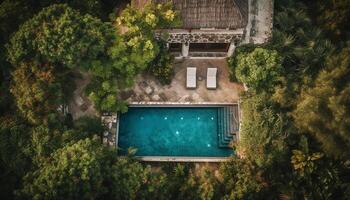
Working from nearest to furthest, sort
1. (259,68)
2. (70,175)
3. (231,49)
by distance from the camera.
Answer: (70,175) → (259,68) → (231,49)

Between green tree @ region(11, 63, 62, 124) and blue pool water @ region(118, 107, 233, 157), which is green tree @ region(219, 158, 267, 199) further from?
green tree @ region(11, 63, 62, 124)

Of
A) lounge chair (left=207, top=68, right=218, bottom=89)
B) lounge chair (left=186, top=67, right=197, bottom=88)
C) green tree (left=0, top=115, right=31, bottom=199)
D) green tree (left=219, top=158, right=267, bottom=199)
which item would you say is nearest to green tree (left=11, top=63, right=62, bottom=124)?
green tree (left=0, top=115, right=31, bottom=199)

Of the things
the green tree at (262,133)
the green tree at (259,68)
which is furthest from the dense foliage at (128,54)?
the green tree at (262,133)

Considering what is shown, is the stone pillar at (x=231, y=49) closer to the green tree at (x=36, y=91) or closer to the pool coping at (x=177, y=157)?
the pool coping at (x=177, y=157)

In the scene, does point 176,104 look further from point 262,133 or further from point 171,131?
point 262,133

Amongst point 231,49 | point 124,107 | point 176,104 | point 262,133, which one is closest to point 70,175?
point 124,107

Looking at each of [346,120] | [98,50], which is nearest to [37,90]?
[98,50]

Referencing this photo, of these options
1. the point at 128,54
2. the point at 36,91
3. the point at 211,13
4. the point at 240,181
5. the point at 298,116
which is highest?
the point at 211,13
